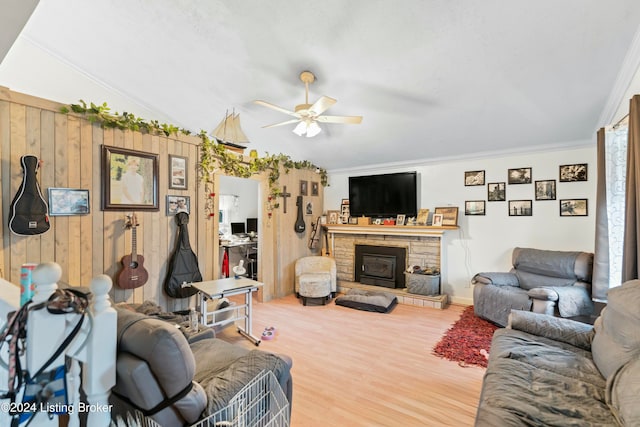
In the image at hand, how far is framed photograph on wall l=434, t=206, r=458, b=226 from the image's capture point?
4520mm

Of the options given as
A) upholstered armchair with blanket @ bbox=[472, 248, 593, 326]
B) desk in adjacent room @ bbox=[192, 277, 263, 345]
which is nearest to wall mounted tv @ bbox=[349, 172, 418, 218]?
upholstered armchair with blanket @ bbox=[472, 248, 593, 326]

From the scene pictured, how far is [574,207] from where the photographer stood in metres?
3.81

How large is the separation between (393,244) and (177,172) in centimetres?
354

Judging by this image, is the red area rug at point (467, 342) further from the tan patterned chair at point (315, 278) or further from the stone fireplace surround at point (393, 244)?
the tan patterned chair at point (315, 278)

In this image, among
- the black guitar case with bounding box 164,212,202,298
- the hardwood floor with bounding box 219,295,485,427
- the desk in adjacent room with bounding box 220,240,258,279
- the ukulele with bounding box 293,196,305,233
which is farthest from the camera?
the desk in adjacent room with bounding box 220,240,258,279

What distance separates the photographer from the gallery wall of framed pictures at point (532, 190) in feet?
12.5

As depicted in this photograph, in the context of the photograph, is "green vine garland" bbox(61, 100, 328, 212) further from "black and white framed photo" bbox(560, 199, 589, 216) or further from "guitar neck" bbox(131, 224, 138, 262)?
"black and white framed photo" bbox(560, 199, 589, 216)

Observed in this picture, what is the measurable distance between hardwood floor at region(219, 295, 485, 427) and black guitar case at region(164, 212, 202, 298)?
28.2 inches

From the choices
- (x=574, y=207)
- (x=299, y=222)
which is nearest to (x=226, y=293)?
(x=299, y=222)

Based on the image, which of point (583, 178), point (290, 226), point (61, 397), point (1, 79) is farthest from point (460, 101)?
point (1, 79)

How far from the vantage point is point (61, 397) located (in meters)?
0.66

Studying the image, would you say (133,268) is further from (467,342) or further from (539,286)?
(539,286)

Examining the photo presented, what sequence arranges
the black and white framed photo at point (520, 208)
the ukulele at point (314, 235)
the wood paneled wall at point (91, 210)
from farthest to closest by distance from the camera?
1. the ukulele at point (314, 235)
2. the black and white framed photo at point (520, 208)
3. the wood paneled wall at point (91, 210)

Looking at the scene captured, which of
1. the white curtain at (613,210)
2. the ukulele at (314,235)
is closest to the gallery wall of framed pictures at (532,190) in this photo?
the white curtain at (613,210)
